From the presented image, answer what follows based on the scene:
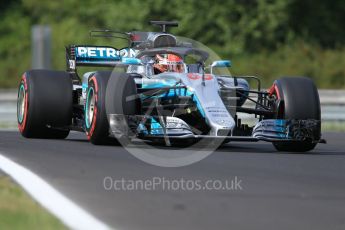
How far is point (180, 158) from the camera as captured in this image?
1101 centimetres

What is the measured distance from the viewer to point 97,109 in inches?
476

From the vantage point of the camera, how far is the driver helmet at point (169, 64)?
13305 millimetres

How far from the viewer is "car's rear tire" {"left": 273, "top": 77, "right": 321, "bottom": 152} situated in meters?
12.5

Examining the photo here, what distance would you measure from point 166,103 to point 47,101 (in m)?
2.00

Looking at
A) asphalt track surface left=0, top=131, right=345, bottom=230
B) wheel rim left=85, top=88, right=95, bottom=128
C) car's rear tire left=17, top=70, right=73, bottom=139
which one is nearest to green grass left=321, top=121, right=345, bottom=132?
car's rear tire left=17, top=70, right=73, bottom=139

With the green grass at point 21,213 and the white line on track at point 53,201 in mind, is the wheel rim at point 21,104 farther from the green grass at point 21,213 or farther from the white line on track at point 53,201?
the green grass at point 21,213

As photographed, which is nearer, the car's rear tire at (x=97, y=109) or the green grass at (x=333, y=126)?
the car's rear tire at (x=97, y=109)

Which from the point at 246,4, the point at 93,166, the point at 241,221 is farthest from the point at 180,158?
the point at 246,4

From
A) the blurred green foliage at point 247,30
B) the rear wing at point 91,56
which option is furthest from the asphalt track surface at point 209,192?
the blurred green foliage at point 247,30

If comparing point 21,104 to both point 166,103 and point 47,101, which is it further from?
point 166,103

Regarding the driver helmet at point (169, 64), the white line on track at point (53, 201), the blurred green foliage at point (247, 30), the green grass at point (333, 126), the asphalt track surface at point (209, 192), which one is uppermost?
the blurred green foliage at point (247, 30)

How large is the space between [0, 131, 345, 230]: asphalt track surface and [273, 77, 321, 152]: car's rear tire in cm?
34

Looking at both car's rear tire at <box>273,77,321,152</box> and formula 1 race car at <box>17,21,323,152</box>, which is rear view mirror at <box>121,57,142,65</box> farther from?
car's rear tire at <box>273,77,321,152</box>

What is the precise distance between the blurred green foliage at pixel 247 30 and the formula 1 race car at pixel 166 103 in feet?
63.3
